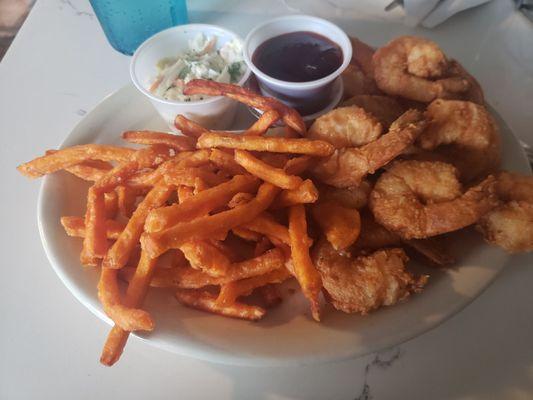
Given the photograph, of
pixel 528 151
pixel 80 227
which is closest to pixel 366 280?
pixel 80 227

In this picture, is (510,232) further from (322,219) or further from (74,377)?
(74,377)

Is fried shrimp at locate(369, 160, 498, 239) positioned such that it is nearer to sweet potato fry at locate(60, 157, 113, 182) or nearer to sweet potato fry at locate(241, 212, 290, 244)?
sweet potato fry at locate(241, 212, 290, 244)

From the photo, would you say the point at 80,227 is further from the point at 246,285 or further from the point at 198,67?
the point at 198,67

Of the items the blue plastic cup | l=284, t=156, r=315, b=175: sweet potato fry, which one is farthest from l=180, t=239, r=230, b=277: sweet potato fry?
the blue plastic cup

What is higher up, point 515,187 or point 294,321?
point 515,187

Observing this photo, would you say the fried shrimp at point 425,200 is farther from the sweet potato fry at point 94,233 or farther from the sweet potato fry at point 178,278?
the sweet potato fry at point 94,233

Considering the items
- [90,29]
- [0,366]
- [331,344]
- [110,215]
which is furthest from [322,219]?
[90,29]
